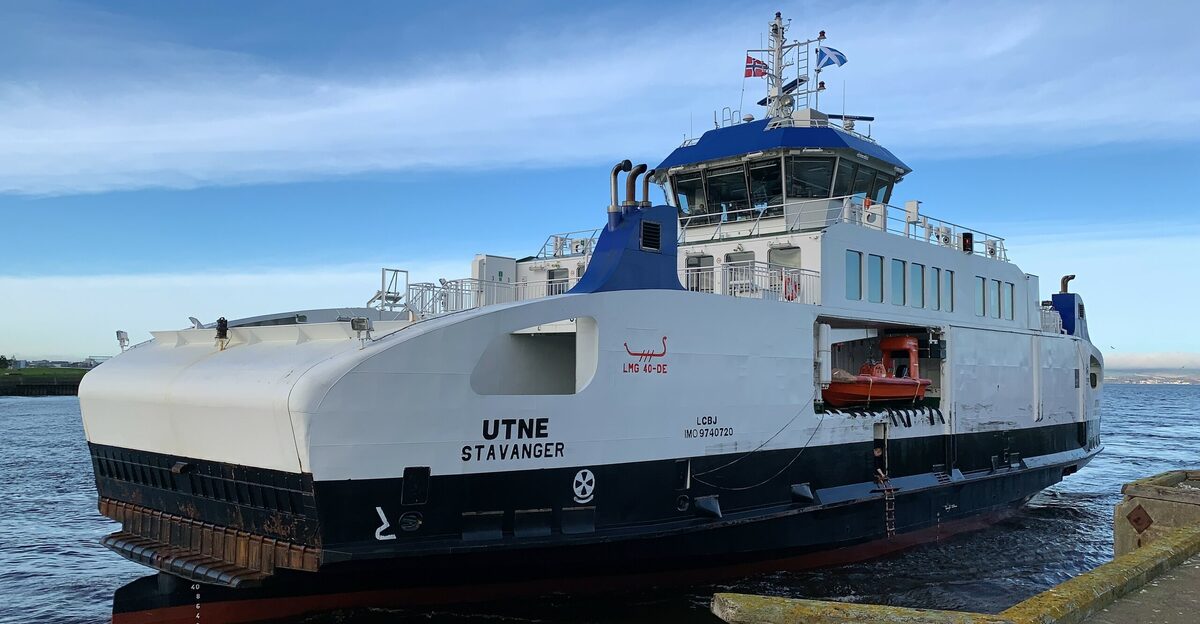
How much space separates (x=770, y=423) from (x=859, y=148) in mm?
6205

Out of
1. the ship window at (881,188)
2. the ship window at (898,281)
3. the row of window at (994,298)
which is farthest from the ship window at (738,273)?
the row of window at (994,298)

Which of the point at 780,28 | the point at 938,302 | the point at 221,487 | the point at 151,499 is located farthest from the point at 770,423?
the point at 780,28

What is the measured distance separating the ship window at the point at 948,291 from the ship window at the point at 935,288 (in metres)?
0.14

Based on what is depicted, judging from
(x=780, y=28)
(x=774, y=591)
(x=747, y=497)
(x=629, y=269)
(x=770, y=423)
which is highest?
(x=780, y=28)

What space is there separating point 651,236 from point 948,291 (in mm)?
7676

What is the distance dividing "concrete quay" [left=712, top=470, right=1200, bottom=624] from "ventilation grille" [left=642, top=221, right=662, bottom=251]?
5108 mm

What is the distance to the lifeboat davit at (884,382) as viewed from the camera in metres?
12.7

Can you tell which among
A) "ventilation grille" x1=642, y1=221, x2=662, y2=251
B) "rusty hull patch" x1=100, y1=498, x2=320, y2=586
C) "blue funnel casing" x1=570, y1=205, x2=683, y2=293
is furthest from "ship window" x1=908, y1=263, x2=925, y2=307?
"rusty hull patch" x1=100, y1=498, x2=320, y2=586

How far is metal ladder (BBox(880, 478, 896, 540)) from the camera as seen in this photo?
12688 mm

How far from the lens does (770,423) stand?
11.0 meters

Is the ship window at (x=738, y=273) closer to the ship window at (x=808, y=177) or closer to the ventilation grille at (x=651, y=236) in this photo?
the ventilation grille at (x=651, y=236)

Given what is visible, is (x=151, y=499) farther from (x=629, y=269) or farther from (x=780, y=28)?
(x=780, y=28)

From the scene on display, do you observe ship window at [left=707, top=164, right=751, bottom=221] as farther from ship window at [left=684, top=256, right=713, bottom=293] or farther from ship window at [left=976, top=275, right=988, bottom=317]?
ship window at [left=976, top=275, right=988, bottom=317]

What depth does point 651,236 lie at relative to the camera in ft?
33.2
